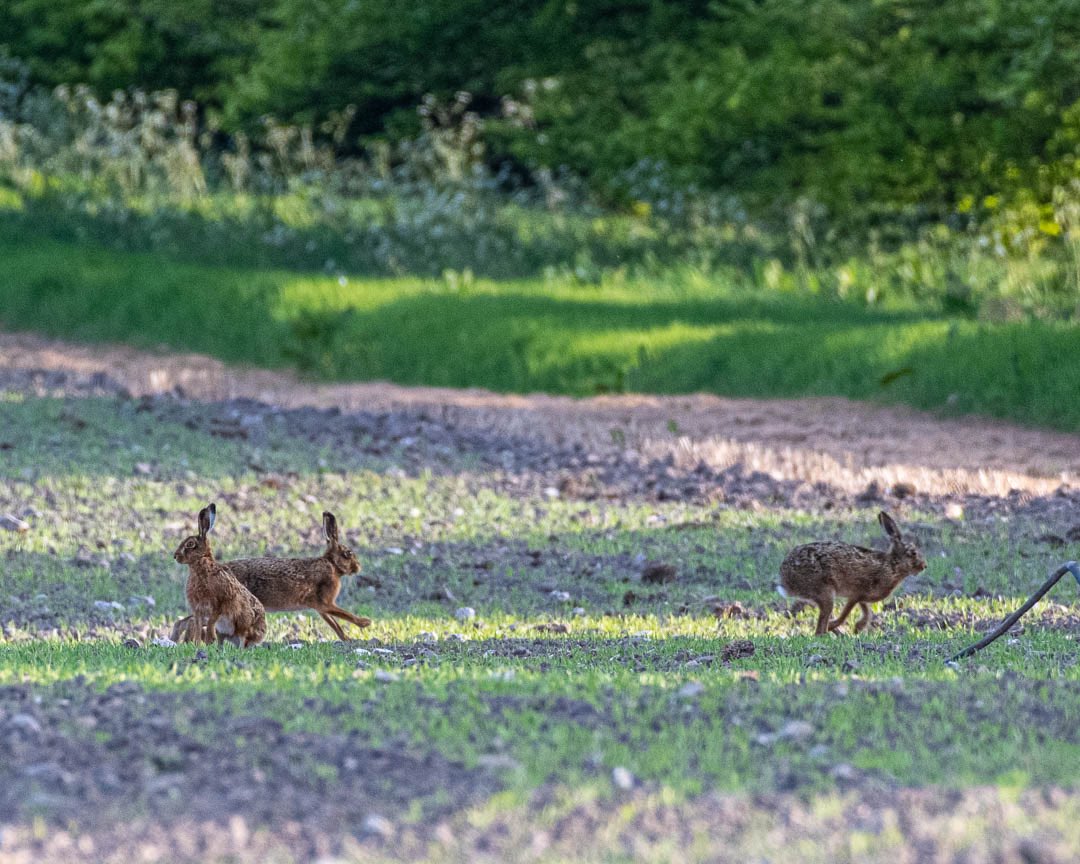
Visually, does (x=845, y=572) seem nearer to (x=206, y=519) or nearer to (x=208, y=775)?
(x=206, y=519)

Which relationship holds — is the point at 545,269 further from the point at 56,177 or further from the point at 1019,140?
the point at 56,177

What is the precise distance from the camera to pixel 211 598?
6539 millimetres

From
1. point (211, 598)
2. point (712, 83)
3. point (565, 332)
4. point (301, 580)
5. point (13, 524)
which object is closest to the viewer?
point (211, 598)

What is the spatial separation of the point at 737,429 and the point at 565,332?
10.1 ft

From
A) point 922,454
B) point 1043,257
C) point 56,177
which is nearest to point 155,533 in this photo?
point 922,454

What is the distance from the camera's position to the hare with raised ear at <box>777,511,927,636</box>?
7098mm

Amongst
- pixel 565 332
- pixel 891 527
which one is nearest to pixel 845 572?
pixel 891 527

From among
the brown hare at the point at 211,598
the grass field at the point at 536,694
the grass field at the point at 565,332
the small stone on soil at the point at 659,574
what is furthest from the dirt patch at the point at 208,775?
the grass field at the point at 565,332

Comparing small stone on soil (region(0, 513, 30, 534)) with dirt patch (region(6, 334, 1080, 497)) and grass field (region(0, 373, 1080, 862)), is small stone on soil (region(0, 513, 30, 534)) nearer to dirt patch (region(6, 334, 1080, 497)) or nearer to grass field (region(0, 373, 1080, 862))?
grass field (region(0, 373, 1080, 862))

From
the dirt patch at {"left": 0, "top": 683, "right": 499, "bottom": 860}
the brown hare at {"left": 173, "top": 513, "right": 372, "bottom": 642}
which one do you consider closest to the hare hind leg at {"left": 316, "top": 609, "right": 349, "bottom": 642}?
the brown hare at {"left": 173, "top": 513, "right": 372, "bottom": 642}

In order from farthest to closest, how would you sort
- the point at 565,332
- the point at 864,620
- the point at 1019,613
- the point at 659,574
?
the point at 565,332, the point at 659,574, the point at 864,620, the point at 1019,613

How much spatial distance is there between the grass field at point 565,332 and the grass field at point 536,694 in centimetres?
390

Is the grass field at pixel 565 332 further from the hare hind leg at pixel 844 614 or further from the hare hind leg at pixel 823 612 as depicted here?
the hare hind leg at pixel 823 612

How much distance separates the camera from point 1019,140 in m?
21.8
